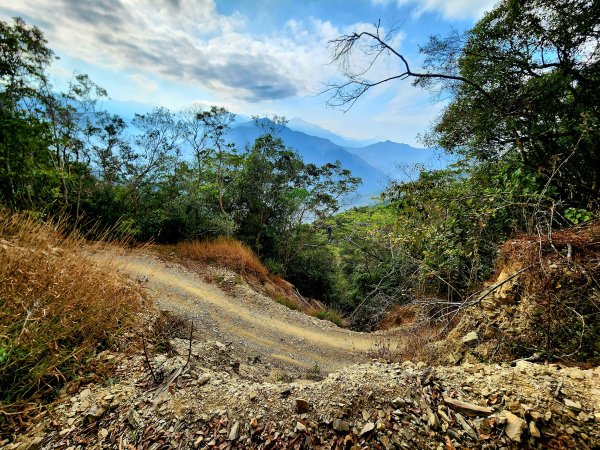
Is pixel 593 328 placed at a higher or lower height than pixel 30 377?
higher

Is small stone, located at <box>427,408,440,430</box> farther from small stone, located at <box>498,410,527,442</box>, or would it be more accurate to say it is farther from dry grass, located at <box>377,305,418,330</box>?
dry grass, located at <box>377,305,418,330</box>

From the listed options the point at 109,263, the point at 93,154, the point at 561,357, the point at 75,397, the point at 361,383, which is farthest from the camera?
the point at 93,154

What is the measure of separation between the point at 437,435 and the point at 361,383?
685 millimetres

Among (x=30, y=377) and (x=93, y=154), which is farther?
(x=93, y=154)

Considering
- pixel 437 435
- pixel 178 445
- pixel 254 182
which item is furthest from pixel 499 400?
pixel 254 182

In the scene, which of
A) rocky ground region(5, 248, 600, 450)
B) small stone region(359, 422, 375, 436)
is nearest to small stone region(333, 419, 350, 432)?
rocky ground region(5, 248, 600, 450)

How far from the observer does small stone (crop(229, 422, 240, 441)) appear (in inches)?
82.0

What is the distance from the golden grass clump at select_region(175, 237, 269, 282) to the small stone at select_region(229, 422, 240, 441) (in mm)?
8228

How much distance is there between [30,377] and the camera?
228 centimetres

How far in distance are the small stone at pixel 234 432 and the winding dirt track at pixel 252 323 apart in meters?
3.63

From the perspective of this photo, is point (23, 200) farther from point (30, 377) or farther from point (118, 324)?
point (30, 377)

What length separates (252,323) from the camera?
24.6 feet

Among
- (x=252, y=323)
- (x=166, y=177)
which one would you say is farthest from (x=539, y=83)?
(x=166, y=177)

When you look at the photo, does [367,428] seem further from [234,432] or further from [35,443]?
[35,443]
